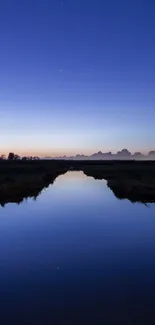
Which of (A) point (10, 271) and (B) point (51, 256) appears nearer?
(A) point (10, 271)

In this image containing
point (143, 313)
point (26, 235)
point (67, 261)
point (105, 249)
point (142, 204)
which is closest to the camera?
point (143, 313)

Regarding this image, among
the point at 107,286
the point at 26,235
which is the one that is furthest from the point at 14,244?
the point at 107,286

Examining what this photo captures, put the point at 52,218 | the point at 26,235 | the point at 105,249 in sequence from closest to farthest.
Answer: the point at 105,249, the point at 26,235, the point at 52,218

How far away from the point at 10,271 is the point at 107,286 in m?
3.52

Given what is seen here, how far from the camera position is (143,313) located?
365 inches

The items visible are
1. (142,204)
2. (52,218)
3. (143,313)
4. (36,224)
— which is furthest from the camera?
(142,204)

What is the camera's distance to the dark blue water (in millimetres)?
9312

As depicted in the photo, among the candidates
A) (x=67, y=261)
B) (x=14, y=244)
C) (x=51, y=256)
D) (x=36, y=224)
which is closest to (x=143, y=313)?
(x=67, y=261)

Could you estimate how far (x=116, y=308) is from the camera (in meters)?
9.56

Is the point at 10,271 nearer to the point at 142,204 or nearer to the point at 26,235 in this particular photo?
the point at 26,235

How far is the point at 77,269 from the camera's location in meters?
12.8

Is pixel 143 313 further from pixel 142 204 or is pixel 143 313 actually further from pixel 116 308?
pixel 142 204

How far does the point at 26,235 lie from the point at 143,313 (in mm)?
10145

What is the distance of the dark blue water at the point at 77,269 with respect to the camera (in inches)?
367
